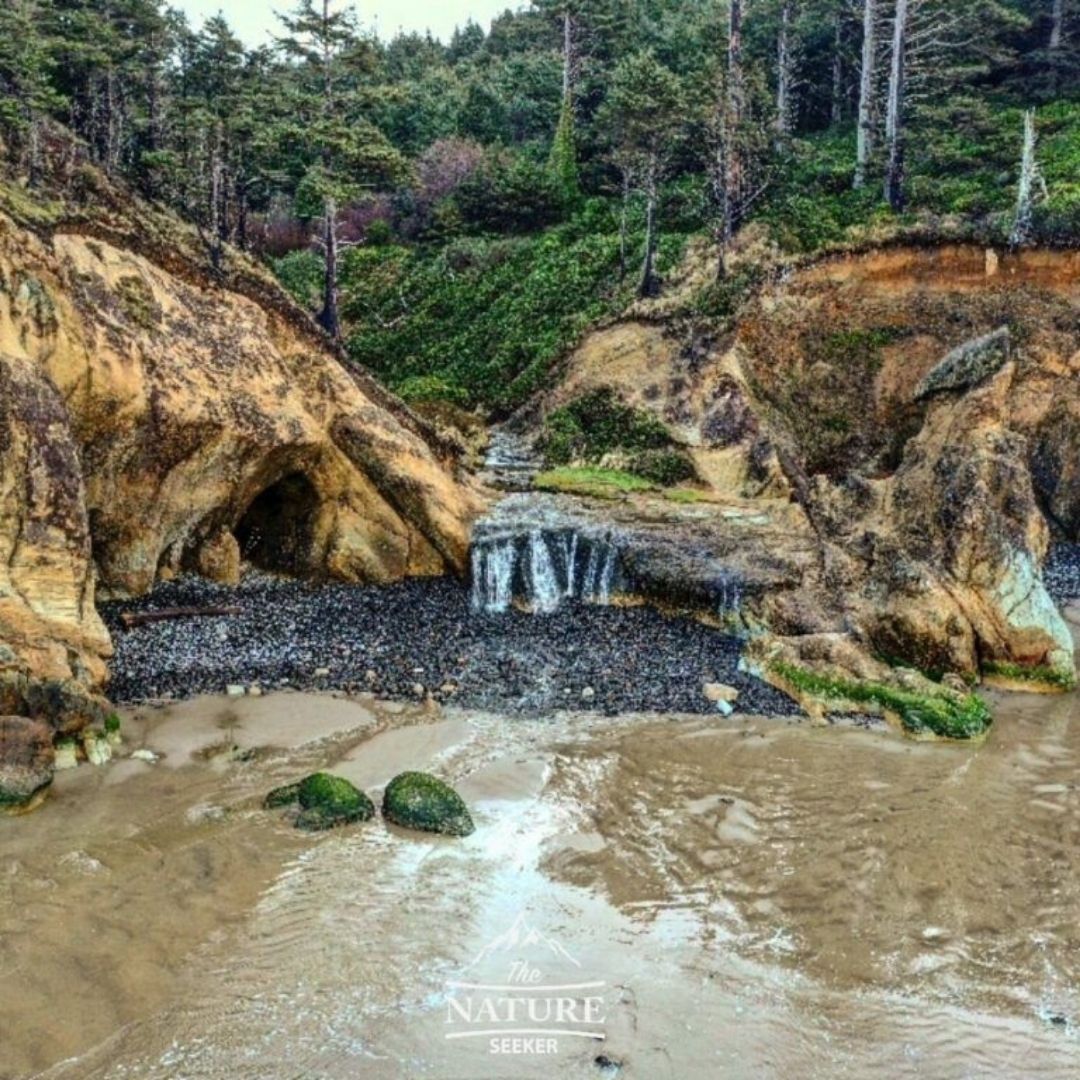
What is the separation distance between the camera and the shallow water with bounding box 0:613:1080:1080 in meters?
6.74

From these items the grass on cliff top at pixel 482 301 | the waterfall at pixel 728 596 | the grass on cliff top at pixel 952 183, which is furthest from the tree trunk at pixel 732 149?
the waterfall at pixel 728 596

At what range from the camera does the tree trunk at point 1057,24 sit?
1580 inches

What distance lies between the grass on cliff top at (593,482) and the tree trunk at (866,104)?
17689 mm

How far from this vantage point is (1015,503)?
15.9 meters

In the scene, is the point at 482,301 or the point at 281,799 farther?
the point at 482,301

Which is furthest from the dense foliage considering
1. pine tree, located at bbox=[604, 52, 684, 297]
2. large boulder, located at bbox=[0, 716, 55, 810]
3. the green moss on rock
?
the green moss on rock

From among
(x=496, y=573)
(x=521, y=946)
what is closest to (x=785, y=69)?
(x=496, y=573)

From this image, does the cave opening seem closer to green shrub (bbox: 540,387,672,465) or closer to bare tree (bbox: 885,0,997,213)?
green shrub (bbox: 540,387,672,465)

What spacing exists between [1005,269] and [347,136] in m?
18.9

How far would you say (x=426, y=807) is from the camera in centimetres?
991

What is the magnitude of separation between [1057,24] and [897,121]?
48.9 ft

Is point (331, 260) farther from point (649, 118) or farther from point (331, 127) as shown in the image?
point (649, 118)

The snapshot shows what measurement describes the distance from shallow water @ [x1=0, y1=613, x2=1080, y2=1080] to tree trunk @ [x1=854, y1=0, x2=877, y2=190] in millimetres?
28361

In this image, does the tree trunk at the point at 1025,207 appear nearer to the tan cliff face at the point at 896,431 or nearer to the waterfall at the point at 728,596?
the tan cliff face at the point at 896,431
